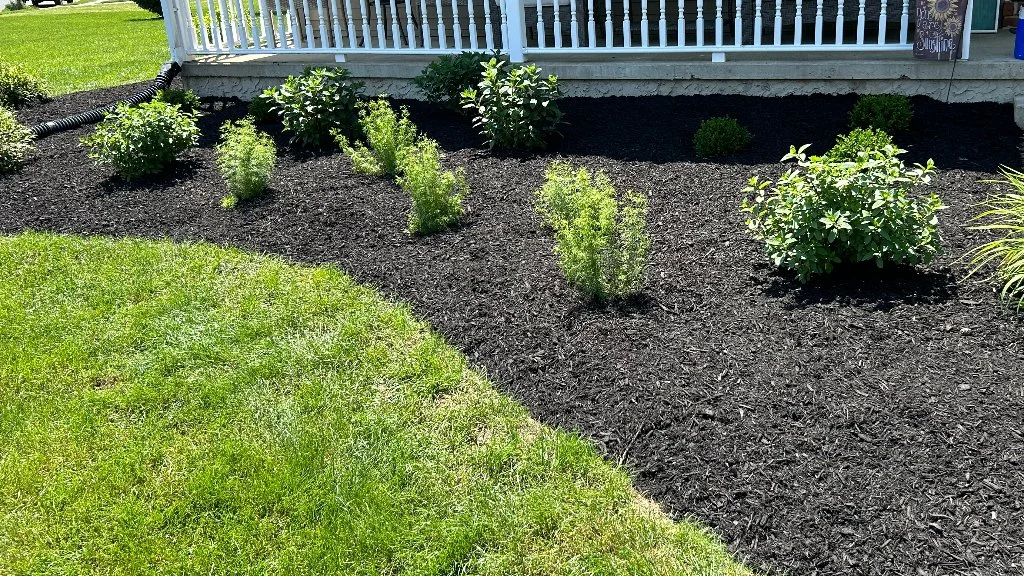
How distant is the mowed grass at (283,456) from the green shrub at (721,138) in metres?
2.95

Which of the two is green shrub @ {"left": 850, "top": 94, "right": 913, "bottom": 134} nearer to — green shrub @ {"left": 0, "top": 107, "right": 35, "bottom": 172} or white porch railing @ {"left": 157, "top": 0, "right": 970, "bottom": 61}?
white porch railing @ {"left": 157, "top": 0, "right": 970, "bottom": 61}

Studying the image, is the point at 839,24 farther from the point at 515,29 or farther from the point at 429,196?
the point at 429,196

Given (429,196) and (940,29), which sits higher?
(940,29)

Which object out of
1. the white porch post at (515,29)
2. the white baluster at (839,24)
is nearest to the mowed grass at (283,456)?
the white porch post at (515,29)

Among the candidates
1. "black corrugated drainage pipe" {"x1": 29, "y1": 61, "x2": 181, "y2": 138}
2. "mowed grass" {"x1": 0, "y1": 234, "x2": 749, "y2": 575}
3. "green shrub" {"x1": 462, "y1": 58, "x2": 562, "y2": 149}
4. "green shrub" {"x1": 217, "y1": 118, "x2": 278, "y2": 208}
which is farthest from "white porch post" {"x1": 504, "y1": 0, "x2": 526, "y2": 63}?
"mowed grass" {"x1": 0, "y1": 234, "x2": 749, "y2": 575}

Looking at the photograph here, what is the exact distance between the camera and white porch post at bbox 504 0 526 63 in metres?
7.90

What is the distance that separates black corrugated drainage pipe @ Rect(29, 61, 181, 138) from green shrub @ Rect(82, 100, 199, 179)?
1337 mm

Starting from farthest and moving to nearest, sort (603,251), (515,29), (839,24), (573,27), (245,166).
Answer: (515,29) → (573,27) → (839,24) → (245,166) → (603,251)

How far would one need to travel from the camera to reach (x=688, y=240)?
499cm

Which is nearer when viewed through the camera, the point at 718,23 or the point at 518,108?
the point at 518,108

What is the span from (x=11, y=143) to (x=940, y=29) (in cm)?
788

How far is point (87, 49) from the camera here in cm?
1616

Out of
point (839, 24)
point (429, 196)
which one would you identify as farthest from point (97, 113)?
point (839, 24)

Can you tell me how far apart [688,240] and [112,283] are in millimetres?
3471
